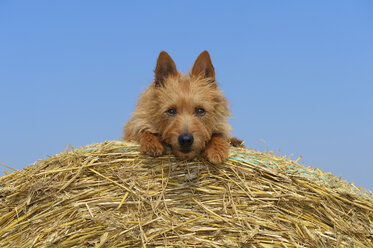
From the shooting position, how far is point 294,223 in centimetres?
404

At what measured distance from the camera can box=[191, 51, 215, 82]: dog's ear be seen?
4.69 m

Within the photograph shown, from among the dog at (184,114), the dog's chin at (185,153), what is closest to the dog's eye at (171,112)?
the dog at (184,114)

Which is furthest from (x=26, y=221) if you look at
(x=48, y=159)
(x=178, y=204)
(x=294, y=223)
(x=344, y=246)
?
(x=344, y=246)

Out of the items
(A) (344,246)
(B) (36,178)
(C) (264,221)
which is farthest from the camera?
(B) (36,178)

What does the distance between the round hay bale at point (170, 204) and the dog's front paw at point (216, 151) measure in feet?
0.40

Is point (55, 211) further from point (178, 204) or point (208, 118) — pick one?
point (208, 118)

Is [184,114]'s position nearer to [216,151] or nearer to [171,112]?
[171,112]

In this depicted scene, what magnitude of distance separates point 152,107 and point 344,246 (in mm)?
2759

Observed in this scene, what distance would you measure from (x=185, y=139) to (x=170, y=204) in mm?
712

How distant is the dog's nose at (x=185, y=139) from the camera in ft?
13.1

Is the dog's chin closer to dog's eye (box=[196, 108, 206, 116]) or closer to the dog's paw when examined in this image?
dog's eye (box=[196, 108, 206, 116])

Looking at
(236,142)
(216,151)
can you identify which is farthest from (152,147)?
(236,142)

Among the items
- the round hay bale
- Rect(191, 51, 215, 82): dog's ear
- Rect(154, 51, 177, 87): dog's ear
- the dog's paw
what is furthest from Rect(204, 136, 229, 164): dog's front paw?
the dog's paw

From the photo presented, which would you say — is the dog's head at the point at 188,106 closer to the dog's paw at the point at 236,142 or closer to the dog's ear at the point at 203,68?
the dog's ear at the point at 203,68
